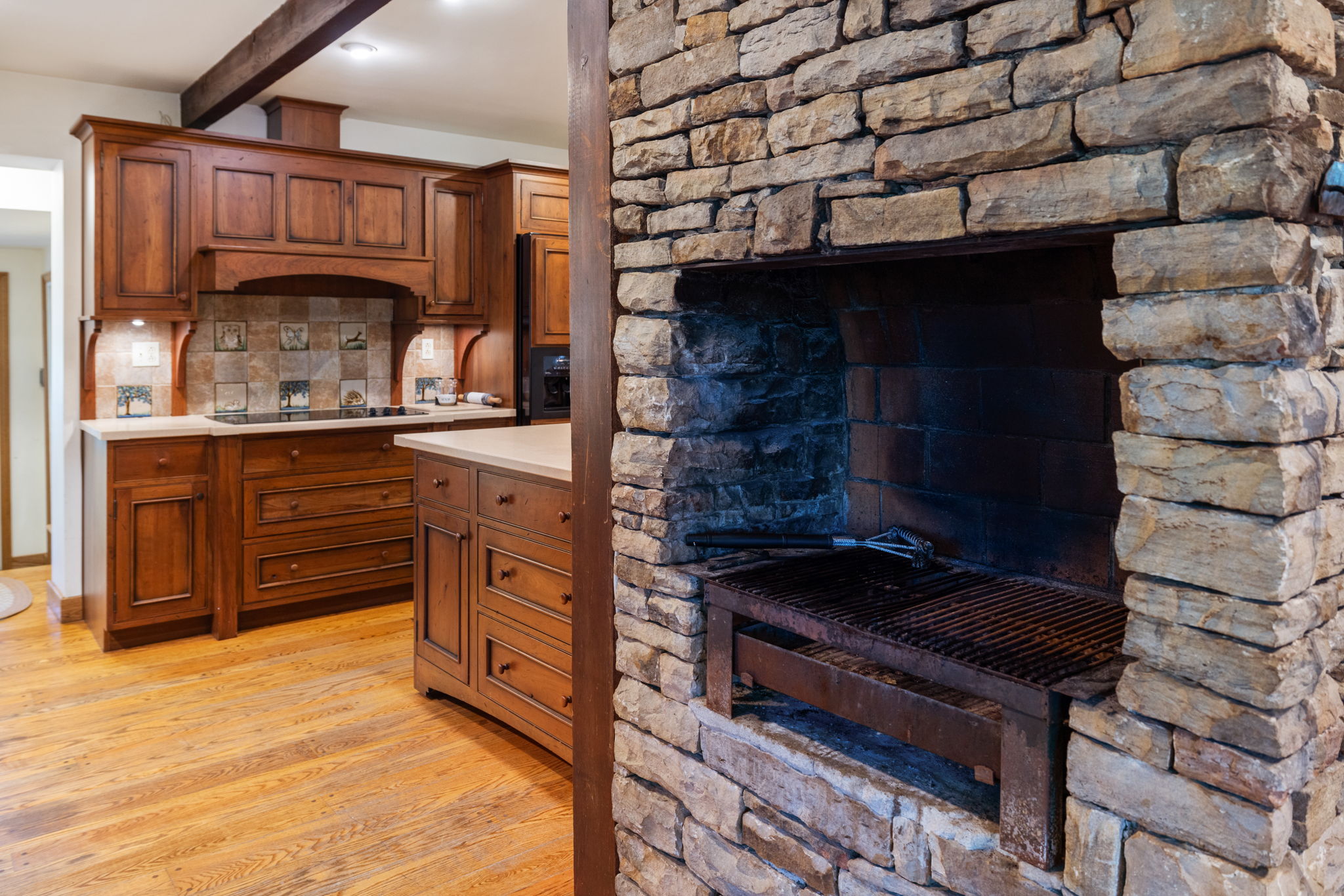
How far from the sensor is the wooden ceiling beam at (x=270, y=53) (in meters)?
3.05

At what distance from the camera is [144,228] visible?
414cm

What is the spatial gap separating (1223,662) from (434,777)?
2290 millimetres

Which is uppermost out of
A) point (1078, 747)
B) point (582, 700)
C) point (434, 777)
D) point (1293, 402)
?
point (1293, 402)

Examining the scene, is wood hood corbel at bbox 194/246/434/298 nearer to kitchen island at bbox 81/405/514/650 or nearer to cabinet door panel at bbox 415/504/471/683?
kitchen island at bbox 81/405/514/650

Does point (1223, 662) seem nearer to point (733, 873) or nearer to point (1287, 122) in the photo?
point (1287, 122)

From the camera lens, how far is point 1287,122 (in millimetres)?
976

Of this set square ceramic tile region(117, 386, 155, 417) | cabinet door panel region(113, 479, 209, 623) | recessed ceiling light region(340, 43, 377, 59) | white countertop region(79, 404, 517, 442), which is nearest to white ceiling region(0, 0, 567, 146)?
recessed ceiling light region(340, 43, 377, 59)

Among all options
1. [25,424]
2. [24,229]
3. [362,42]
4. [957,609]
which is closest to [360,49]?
[362,42]

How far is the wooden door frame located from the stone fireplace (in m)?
0.05

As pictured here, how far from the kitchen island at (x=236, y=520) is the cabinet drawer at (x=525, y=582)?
5.27 ft

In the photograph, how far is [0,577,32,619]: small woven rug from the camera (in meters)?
4.53

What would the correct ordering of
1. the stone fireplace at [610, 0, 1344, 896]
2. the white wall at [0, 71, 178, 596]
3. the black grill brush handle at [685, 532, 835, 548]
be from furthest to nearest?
1. the white wall at [0, 71, 178, 596]
2. the black grill brush handle at [685, 532, 835, 548]
3. the stone fireplace at [610, 0, 1344, 896]

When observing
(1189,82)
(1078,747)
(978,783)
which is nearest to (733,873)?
(978,783)

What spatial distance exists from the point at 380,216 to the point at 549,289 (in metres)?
0.91
